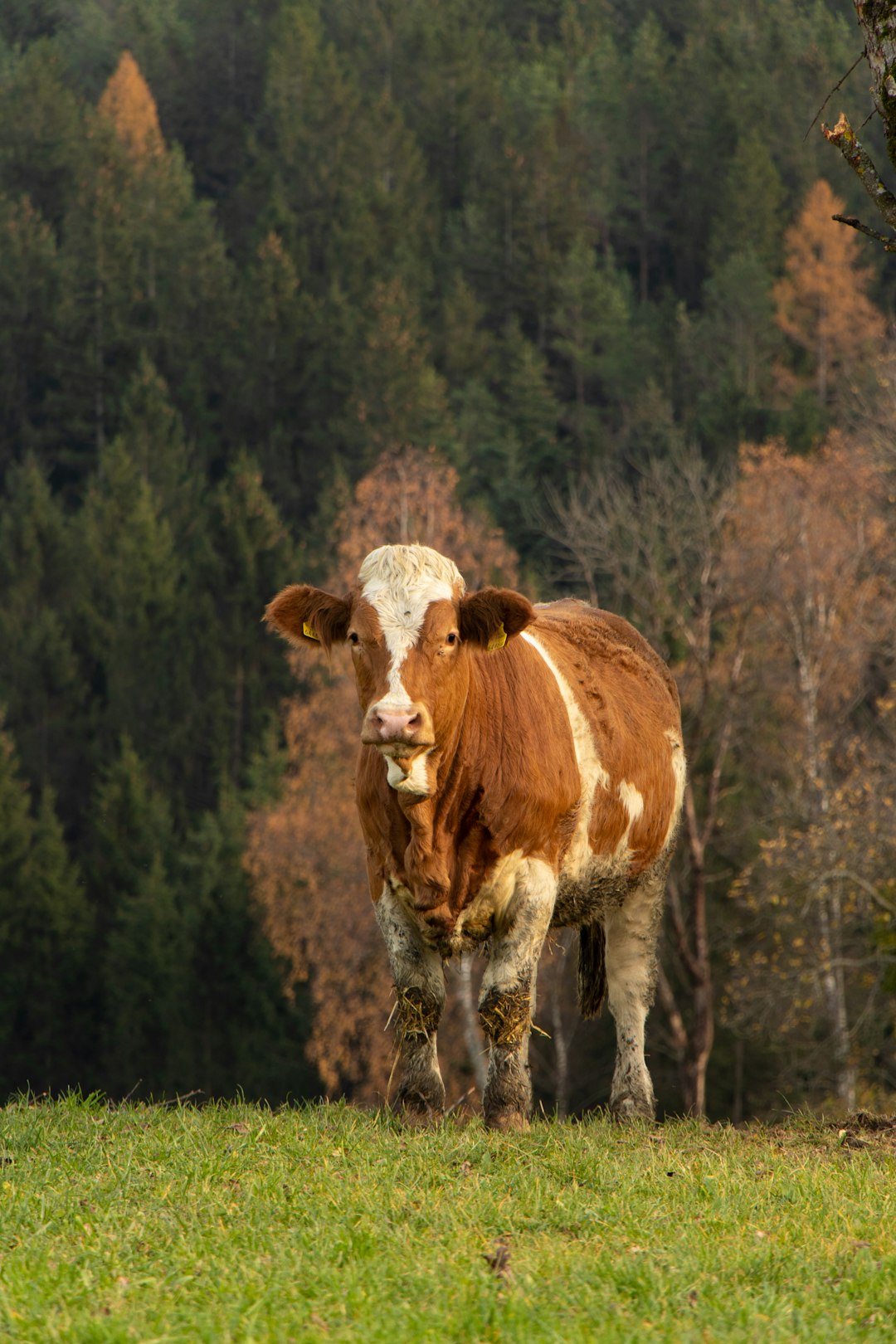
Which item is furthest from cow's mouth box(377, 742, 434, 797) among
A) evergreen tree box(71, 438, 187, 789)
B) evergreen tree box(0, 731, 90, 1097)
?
evergreen tree box(71, 438, 187, 789)

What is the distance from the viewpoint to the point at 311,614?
6.84 metres

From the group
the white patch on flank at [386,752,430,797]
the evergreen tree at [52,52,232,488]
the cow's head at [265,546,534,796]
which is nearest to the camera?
the cow's head at [265,546,534,796]

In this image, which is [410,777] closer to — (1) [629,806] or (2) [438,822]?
(2) [438,822]

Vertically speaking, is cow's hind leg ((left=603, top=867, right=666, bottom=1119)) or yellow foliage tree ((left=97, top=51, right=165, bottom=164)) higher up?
yellow foliage tree ((left=97, top=51, right=165, bottom=164))

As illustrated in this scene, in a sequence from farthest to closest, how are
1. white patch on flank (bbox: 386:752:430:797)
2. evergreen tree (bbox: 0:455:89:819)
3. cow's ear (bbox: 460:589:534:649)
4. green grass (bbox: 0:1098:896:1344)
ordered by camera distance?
1. evergreen tree (bbox: 0:455:89:819)
2. cow's ear (bbox: 460:589:534:649)
3. white patch on flank (bbox: 386:752:430:797)
4. green grass (bbox: 0:1098:896:1344)

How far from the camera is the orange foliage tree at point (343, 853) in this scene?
1259 inches

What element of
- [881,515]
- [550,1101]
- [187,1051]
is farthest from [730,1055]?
[187,1051]

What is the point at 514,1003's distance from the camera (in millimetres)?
6598

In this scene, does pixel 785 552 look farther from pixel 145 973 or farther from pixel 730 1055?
pixel 145 973

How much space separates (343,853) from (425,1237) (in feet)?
92.5

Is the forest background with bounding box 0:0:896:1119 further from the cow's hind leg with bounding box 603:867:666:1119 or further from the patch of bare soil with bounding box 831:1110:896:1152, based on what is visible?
the patch of bare soil with bounding box 831:1110:896:1152

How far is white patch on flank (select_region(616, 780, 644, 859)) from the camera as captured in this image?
25.6 ft

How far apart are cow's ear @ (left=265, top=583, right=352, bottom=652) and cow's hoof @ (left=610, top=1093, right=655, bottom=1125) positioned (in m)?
2.79

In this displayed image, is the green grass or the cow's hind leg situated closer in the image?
the green grass
